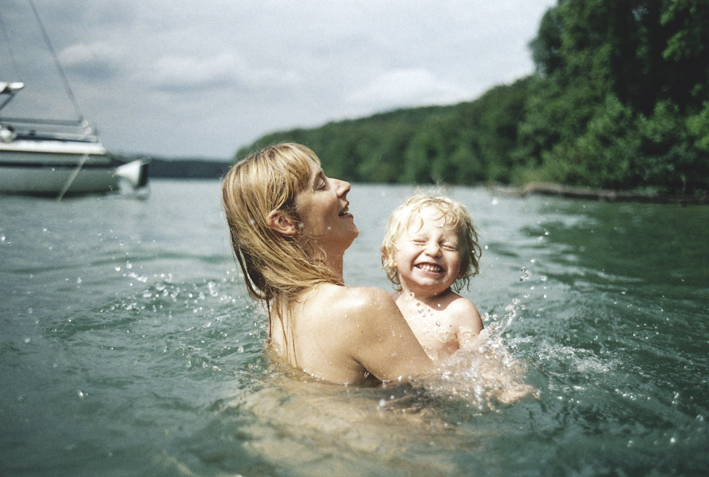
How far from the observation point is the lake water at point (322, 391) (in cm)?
192

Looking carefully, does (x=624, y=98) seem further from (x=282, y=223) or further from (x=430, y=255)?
(x=282, y=223)

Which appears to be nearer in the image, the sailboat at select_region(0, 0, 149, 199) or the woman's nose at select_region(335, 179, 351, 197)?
the woman's nose at select_region(335, 179, 351, 197)

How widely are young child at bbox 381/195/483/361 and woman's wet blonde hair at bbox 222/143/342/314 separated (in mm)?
789

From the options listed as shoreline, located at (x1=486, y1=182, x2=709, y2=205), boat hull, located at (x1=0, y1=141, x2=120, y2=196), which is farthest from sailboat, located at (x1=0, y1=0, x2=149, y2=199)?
shoreline, located at (x1=486, y1=182, x2=709, y2=205)

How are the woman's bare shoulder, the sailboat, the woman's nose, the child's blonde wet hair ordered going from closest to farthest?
the woman's bare shoulder, the woman's nose, the child's blonde wet hair, the sailboat

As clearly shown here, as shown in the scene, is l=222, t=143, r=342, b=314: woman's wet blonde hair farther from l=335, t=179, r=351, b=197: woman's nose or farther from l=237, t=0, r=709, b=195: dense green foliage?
l=237, t=0, r=709, b=195: dense green foliage

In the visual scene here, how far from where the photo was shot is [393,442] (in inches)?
78.7

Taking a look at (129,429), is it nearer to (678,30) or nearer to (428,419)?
(428,419)

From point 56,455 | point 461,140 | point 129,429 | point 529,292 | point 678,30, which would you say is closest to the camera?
point 56,455

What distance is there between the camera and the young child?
3.05m

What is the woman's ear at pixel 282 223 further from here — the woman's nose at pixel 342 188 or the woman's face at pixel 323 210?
the woman's nose at pixel 342 188

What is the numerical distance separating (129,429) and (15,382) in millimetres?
865

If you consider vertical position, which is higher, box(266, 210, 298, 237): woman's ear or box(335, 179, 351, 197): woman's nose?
box(335, 179, 351, 197): woman's nose

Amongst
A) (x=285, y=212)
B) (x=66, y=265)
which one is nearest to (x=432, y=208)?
(x=285, y=212)
